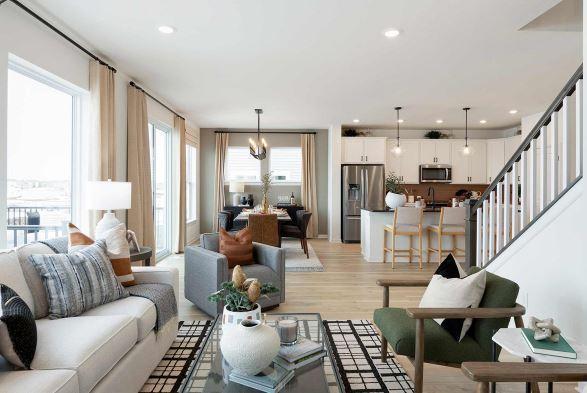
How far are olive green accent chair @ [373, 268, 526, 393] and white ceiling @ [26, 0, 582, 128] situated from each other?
2158mm

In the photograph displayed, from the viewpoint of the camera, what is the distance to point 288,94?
5.61 metres

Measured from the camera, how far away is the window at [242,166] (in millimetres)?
8844

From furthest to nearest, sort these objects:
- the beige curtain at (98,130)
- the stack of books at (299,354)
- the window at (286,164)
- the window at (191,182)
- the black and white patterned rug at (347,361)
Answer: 1. the window at (286,164)
2. the window at (191,182)
3. the beige curtain at (98,130)
4. the black and white patterned rug at (347,361)
5. the stack of books at (299,354)

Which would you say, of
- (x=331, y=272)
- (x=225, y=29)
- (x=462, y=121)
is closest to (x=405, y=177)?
(x=462, y=121)

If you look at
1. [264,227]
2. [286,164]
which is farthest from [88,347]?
[286,164]

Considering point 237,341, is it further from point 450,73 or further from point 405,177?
point 405,177

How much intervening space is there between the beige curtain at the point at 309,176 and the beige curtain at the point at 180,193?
117 inches

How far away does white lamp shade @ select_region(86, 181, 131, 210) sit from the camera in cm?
323

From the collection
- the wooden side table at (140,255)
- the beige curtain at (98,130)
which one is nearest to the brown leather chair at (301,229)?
the wooden side table at (140,255)

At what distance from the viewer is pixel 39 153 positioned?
130 inches

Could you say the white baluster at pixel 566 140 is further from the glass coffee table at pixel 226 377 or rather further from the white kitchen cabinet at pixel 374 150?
the white kitchen cabinet at pixel 374 150

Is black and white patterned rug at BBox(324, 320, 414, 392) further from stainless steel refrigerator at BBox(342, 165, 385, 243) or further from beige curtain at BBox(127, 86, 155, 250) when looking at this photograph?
stainless steel refrigerator at BBox(342, 165, 385, 243)

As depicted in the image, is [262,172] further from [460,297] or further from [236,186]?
[460,297]

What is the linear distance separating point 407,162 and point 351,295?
5.10m
